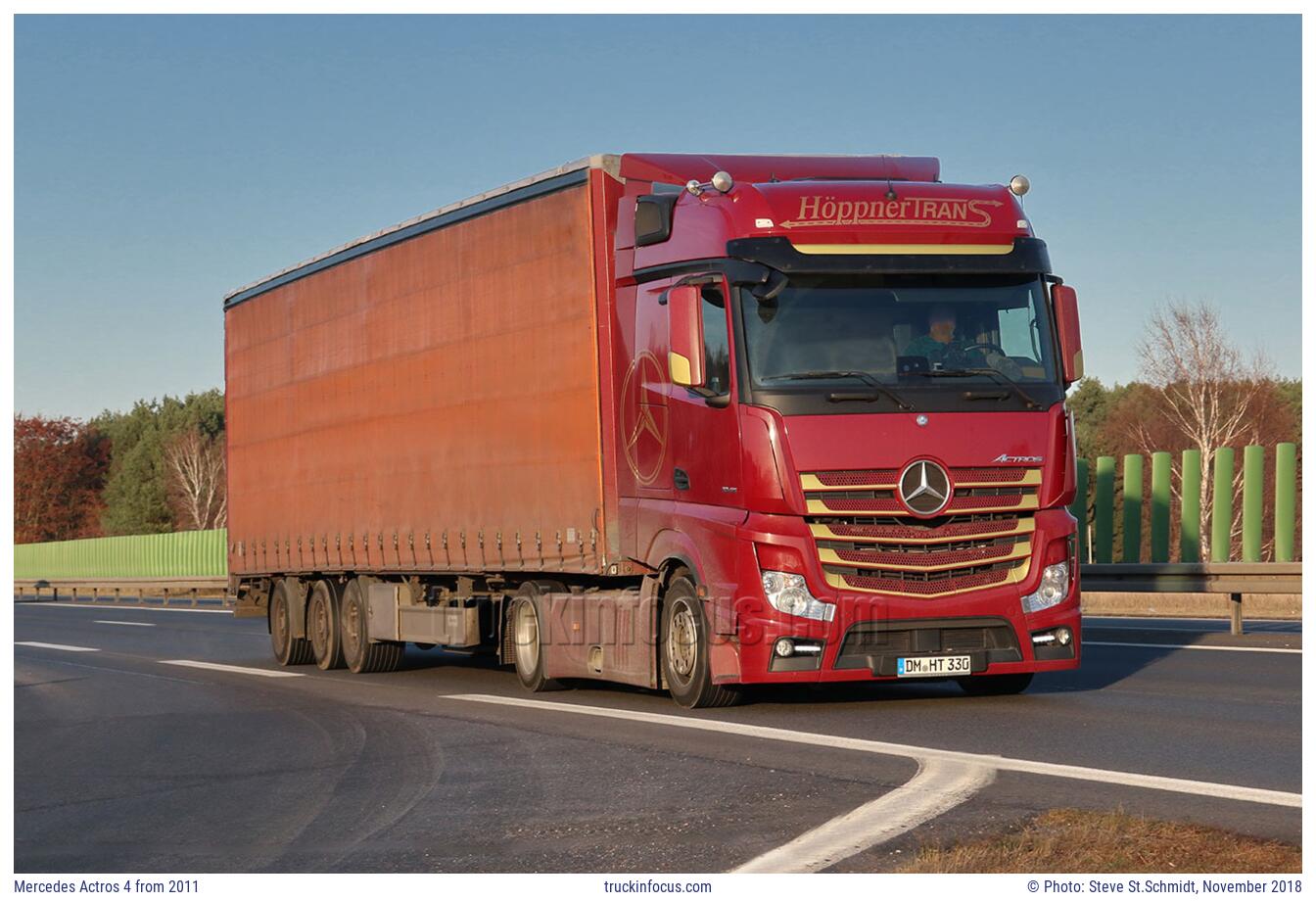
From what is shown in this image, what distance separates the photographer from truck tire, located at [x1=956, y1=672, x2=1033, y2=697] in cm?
1477

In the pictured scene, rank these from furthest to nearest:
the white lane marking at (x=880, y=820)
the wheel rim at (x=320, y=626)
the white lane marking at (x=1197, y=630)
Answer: the wheel rim at (x=320, y=626), the white lane marking at (x=1197, y=630), the white lane marking at (x=880, y=820)

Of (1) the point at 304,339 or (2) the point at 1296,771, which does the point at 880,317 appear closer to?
(2) the point at 1296,771

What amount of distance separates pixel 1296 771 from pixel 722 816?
9.96 feet

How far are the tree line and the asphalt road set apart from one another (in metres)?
95.3

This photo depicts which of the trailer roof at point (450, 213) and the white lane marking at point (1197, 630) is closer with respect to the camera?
the trailer roof at point (450, 213)

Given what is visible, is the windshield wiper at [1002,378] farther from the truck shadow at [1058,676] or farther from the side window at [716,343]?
the truck shadow at [1058,676]

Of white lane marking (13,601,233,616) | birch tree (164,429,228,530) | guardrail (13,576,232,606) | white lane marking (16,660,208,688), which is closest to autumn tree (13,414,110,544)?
birch tree (164,429,228,530)

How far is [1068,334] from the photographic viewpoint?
14.1m

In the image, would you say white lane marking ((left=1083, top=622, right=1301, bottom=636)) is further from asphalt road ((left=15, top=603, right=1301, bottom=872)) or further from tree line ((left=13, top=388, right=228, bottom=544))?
tree line ((left=13, top=388, right=228, bottom=544))

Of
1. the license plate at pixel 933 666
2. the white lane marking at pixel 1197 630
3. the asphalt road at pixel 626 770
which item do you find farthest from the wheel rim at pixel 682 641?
the white lane marking at pixel 1197 630

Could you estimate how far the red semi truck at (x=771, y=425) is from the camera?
13.4m

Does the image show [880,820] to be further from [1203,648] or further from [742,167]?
[1203,648]

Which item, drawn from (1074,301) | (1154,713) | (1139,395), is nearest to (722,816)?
(1154,713)

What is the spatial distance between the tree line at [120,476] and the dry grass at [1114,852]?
10305 cm
